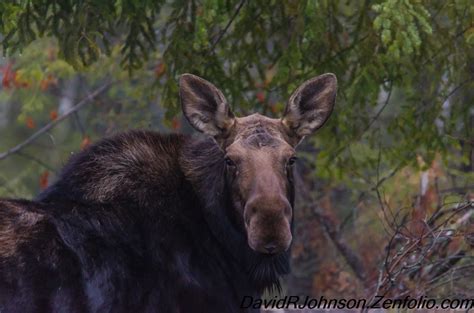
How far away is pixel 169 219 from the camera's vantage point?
26.0 feet

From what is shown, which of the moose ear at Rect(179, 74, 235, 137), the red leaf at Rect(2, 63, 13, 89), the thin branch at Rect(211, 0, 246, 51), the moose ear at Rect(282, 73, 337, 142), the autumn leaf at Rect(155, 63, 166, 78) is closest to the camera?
the moose ear at Rect(179, 74, 235, 137)

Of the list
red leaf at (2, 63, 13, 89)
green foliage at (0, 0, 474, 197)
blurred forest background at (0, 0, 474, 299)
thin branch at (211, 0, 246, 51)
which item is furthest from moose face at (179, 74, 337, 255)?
red leaf at (2, 63, 13, 89)

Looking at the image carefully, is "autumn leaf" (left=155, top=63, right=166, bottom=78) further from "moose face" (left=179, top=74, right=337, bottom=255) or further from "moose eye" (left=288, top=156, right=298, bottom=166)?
"moose eye" (left=288, top=156, right=298, bottom=166)

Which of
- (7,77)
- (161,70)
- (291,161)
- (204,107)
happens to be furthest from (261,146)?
(7,77)

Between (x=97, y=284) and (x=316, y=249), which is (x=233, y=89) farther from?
(x=316, y=249)

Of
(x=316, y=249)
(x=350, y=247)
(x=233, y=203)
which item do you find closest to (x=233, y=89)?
(x=233, y=203)

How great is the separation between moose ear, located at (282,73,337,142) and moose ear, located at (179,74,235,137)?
0.48 metres

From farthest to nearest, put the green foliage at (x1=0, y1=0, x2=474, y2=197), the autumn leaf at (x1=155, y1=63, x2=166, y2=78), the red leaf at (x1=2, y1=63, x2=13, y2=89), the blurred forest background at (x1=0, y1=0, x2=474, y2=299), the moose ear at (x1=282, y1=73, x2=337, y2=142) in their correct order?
the red leaf at (x1=2, y1=63, x2=13, y2=89)
the autumn leaf at (x1=155, y1=63, x2=166, y2=78)
the green foliage at (x1=0, y1=0, x2=474, y2=197)
the blurred forest background at (x1=0, y1=0, x2=474, y2=299)
the moose ear at (x1=282, y1=73, x2=337, y2=142)

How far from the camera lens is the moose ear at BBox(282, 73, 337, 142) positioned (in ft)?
Result: 27.1

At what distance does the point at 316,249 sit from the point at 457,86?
6704 mm

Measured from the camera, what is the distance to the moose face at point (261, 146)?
7277mm

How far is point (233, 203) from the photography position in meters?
7.80

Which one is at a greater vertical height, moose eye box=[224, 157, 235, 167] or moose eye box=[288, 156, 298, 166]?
moose eye box=[224, 157, 235, 167]

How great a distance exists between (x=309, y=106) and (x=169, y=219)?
4.67 feet
